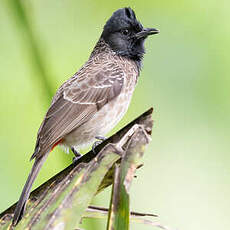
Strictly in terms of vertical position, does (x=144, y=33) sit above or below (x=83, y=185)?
above

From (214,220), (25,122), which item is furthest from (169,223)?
(25,122)

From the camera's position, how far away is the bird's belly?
2748 mm

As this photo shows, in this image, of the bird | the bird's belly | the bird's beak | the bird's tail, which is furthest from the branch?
the bird's beak

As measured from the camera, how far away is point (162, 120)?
2.14 m

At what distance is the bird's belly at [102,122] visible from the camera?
9.02ft

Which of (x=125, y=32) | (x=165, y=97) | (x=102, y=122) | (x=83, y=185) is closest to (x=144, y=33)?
(x=125, y=32)

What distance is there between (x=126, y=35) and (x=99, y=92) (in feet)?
2.00

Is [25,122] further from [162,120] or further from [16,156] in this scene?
[162,120]

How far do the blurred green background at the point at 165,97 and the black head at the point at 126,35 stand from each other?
2.54 ft

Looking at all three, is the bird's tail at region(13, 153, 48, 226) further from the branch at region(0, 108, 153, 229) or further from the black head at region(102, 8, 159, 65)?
the black head at region(102, 8, 159, 65)

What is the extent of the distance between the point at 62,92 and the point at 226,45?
98 centimetres

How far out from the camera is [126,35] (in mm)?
3232

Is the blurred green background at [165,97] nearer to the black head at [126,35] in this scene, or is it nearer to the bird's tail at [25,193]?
the bird's tail at [25,193]

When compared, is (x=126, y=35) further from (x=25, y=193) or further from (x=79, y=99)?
(x=25, y=193)
